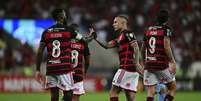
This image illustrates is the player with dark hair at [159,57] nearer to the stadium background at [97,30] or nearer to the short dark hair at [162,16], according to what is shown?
the short dark hair at [162,16]

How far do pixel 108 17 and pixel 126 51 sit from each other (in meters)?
16.8

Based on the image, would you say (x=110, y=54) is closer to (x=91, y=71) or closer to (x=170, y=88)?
(x=91, y=71)

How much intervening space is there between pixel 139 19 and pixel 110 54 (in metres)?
3.18

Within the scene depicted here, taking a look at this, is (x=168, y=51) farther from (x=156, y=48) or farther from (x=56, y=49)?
(x=56, y=49)

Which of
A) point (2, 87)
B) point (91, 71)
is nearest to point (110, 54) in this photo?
point (91, 71)

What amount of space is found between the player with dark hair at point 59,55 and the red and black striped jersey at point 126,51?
189 centimetres

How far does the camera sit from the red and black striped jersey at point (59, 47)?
12305 millimetres

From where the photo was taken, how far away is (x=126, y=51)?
14055 millimetres

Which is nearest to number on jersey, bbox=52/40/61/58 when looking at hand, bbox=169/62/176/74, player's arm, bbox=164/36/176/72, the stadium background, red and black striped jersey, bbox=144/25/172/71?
red and black striped jersey, bbox=144/25/172/71

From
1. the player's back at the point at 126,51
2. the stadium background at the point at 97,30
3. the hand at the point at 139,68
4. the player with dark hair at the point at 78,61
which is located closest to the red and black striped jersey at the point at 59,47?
the player with dark hair at the point at 78,61

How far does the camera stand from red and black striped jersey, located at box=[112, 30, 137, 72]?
14.0 m

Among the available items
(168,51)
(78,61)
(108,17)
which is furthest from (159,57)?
(108,17)

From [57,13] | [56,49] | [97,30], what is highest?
[97,30]

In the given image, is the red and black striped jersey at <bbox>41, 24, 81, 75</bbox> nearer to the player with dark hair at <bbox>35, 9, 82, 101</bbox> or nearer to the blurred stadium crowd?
the player with dark hair at <bbox>35, 9, 82, 101</bbox>
